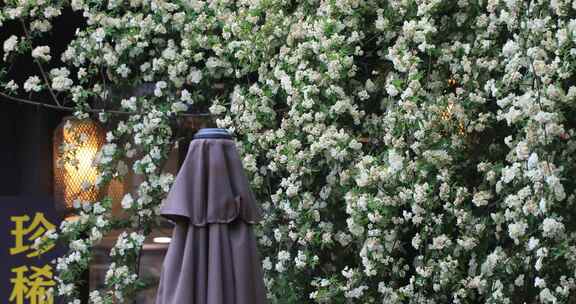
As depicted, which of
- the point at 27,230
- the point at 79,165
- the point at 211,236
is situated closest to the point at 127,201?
the point at 79,165

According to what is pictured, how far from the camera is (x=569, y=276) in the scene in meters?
3.74

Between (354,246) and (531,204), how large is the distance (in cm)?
133

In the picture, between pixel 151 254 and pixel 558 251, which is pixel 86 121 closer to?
pixel 151 254

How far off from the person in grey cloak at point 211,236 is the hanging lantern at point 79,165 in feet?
4.95

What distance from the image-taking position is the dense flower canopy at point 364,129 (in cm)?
372

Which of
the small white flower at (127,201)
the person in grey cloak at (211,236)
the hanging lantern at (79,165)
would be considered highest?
the hanging lantern at (79,165)

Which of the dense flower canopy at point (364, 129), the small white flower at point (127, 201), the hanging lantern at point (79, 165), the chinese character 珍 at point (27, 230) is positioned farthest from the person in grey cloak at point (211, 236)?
the chinese character 珍 at point (27, 230)

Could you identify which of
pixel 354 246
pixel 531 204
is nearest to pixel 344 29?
pixel 354 246

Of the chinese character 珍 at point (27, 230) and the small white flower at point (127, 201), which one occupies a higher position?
the small white flower at point (127, 201)

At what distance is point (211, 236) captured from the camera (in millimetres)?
3922

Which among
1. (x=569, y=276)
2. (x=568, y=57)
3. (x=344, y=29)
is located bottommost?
(x=569, y=276)

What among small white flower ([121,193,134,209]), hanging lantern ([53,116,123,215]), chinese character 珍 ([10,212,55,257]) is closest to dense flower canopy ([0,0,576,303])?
small white flower ([121,193,134,209])

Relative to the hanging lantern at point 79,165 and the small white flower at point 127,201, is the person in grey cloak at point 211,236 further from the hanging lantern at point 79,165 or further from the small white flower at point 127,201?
the hanging lantern at point 79,165

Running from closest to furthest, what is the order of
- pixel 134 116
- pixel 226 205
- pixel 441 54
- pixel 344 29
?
pixel 226 205, pixel 441 54, pixel 344 29, pixel 134 116
